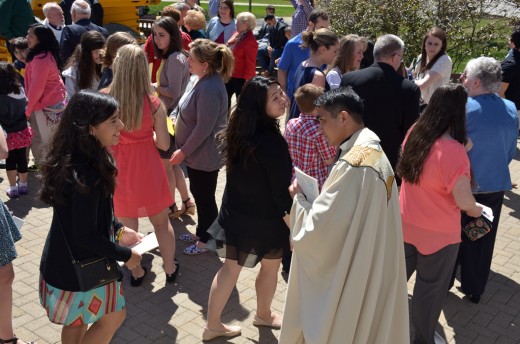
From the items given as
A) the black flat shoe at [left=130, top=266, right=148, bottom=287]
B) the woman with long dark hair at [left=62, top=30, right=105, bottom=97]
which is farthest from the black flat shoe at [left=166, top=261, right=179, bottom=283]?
the woman with long dark hair at [left=62, top=30, right=105, bottom=97]

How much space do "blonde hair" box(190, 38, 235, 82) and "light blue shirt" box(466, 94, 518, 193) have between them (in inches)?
77.2

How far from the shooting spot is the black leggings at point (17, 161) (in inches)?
264

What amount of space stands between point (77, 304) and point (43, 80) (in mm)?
4076

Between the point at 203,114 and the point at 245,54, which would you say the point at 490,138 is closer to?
the point at 203,114

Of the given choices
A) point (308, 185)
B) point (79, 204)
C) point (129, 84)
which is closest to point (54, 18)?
point (129, 84)

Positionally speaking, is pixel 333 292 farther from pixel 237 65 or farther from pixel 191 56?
pixel 237 65

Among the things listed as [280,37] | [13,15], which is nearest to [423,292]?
[13,15]

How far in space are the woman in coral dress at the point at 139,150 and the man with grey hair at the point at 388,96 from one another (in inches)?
66.9

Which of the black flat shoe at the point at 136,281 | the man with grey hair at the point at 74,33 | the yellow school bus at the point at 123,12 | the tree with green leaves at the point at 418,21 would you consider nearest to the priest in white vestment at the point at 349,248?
Answer: the black flat shoe at the point at 136,281

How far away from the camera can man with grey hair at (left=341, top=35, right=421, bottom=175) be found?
5039mm

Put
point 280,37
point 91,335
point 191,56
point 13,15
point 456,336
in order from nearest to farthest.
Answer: point 91,335
point 456,336
point 191,56
point 13,15
point 280,37

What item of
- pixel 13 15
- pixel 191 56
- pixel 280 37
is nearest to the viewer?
pixel 191 56

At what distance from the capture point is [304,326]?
3271 mm

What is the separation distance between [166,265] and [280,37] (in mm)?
8913
